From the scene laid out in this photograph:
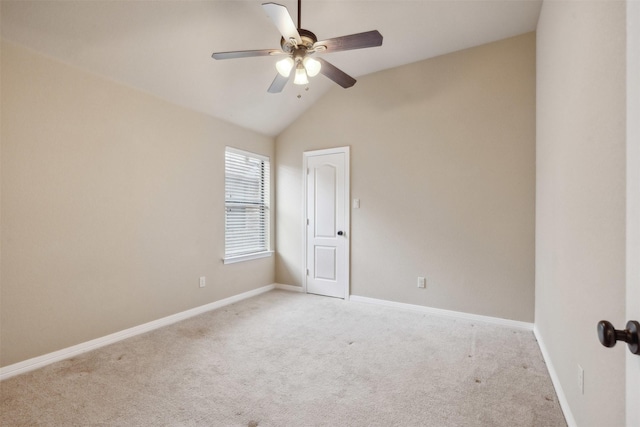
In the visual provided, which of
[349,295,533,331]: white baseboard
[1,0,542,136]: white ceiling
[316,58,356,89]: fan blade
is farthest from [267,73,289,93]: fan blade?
[349,295,533,331]: white baseboard

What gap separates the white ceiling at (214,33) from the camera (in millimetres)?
2379

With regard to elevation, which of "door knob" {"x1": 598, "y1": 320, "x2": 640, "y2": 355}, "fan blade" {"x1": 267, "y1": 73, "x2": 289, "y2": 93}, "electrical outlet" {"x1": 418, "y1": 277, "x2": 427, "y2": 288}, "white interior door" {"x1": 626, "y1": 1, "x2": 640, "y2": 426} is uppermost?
"fan blade" {"x1": 267, "y1": 73, "x2": 289, "y2": 93}

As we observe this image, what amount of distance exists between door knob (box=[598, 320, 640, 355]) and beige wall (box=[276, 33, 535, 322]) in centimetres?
304

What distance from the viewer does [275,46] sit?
330 cm

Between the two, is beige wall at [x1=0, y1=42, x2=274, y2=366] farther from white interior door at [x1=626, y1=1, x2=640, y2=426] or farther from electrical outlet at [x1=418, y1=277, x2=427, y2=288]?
white interior door at [x1=626, y1=1, x2=640, y2=426]

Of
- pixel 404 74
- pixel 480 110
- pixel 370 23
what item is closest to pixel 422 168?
pixel 480 110

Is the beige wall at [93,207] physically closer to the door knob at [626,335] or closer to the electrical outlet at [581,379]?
the door knob at [626,335]

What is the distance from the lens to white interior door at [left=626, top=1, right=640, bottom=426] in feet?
2.06

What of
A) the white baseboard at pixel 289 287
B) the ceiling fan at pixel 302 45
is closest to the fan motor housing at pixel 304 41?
the ceiling fan at pixel 302 45

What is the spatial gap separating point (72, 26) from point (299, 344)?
3.22 metres

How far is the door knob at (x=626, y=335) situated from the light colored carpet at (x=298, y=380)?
151 centimetres

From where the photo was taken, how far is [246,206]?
458 cm

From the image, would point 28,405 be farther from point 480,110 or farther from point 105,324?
point 480,110

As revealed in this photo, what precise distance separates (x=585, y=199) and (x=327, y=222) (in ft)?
10.8
